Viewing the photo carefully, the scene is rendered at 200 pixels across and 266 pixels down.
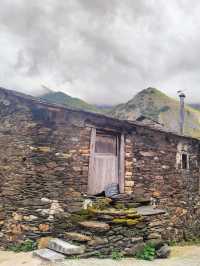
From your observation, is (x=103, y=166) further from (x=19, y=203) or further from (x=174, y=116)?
(x=174, y=116)

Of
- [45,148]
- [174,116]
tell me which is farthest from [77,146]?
[174,116]

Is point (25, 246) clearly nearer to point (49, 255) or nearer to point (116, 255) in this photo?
point (49, 255)

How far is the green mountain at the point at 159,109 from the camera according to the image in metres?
84.0

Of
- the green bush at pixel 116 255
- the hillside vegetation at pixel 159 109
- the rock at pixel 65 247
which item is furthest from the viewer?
the hillside vegetation at pixel 159 109

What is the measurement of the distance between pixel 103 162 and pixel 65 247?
3.42 meters

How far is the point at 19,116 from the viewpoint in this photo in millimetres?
9188

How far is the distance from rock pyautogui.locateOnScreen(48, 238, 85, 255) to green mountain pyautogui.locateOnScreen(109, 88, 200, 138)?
7038 centimetres

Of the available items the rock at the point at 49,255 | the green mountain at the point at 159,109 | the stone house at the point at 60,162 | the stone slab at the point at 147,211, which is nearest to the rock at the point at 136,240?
the stone slab at the point at 147,211

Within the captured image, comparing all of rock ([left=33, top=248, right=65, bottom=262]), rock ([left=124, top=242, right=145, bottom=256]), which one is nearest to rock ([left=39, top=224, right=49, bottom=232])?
rock ([left=33, top=248, right=65, bottom=262])

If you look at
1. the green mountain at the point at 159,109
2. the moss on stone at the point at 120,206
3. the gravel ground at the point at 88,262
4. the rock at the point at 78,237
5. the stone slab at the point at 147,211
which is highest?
the green mountain at the point at 159,109

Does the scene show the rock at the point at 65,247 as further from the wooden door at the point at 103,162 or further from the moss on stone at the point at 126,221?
the wooden door at the point at 103,162

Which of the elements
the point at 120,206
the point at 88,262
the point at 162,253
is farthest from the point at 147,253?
the point at 88,262

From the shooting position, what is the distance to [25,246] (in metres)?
8.38

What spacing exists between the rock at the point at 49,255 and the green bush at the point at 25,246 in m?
0.73
